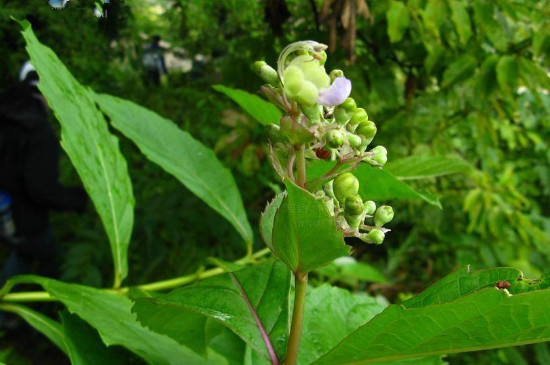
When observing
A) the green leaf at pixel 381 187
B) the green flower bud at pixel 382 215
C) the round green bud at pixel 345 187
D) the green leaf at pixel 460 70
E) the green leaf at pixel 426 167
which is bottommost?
the green flower bud at pixel 382 215

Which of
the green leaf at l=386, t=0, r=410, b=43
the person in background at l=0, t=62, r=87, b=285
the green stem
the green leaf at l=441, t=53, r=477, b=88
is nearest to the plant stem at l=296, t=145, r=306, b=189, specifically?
the green stem

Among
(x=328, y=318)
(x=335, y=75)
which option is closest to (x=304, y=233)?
(x=335, y=75)

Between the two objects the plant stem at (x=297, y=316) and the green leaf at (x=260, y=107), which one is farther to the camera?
the green leaf at (x=260, y=107)

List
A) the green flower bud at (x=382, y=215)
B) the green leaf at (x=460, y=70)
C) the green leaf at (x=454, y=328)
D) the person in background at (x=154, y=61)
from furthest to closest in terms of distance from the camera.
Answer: the person in background at (x=154, y=61), the green leaf at (x=460, y=70), the green flower bud at (x=382, y=215), the green leaf at (x=454, y=328)

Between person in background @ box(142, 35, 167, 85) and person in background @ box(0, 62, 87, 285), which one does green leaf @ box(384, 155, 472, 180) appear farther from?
person in background @ box(0, 62, 87, 285)

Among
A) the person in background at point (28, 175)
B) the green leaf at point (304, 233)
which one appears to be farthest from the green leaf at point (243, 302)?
the person in background at point (28, 175)

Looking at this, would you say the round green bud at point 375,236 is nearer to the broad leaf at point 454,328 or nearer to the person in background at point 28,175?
the broad leaf at point 454,328

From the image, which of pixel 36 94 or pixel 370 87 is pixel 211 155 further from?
pixel 36 94
